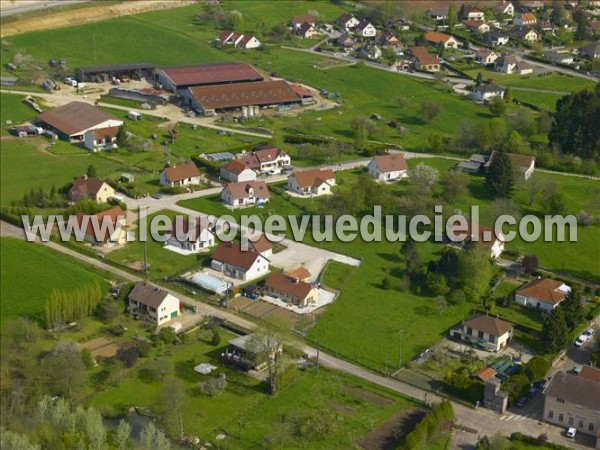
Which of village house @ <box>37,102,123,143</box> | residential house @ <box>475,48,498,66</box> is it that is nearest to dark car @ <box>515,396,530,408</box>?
village house @ <box>37,102,123,143</box>

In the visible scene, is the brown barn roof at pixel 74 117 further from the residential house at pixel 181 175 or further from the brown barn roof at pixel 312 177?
the brown barn roof at pixel 312 177

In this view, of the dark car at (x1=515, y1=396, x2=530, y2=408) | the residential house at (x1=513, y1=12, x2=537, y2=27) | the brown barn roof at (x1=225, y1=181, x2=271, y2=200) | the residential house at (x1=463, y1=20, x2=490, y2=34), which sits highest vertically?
the residential house at (x1=513, y1=12, x2=537, y2=27)

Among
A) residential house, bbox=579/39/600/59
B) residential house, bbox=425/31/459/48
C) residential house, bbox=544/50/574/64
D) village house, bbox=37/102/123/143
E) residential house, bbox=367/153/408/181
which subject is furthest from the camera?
residential house, bbox=425/31/459/48

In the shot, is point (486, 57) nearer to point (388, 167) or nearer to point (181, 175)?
point (388, 167)

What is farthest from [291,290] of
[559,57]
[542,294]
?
Answer: [559,57]

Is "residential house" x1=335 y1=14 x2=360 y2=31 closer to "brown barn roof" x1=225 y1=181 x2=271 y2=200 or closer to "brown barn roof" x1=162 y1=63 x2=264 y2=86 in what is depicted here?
"brown barn roof" x1=162 y1=63 x2=264 y2=86

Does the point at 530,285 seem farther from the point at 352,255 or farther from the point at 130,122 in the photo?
the point at 130,122
